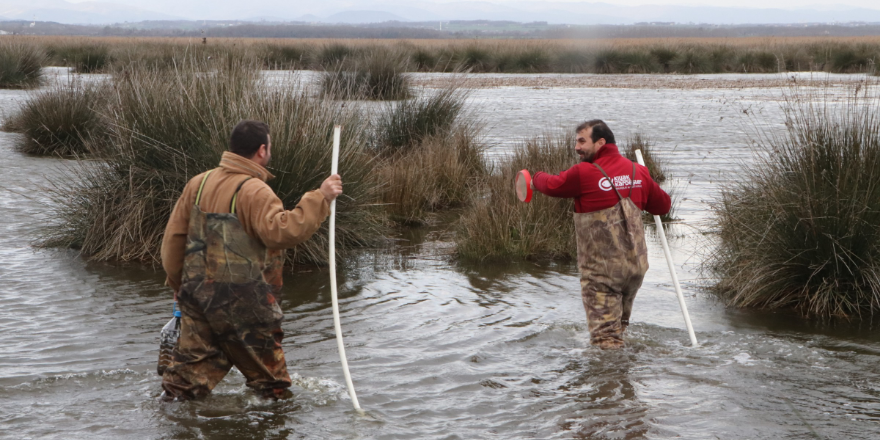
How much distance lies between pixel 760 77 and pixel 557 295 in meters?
33.5

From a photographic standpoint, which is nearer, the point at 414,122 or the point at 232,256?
the point at 232,256

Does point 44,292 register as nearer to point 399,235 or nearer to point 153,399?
point 153,399

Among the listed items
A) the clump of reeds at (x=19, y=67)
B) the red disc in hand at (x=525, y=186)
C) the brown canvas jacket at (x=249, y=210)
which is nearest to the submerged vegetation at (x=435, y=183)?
the red disc in hand at (x=525, y=186)

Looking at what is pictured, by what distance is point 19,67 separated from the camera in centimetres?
2792

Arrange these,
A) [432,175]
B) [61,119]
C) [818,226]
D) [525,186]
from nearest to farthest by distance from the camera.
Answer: [525,186]
[818,226]
[432,175]
[61,119]

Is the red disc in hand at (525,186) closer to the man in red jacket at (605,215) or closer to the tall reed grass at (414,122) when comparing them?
the man in red jacket at (605,215)

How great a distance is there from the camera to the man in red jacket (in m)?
5.95

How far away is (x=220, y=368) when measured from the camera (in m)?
4.89

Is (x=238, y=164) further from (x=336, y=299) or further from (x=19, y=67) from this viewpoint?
(x=19, y=67)

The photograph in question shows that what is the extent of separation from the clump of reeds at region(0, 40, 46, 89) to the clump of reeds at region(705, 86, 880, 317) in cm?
2472

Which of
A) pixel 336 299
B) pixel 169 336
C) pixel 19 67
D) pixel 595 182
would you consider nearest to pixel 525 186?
pixel 595 182

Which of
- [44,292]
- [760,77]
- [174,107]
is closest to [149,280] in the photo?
[44,292]

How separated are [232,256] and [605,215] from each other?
259 centimetres

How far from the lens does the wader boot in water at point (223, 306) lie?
4.62m
